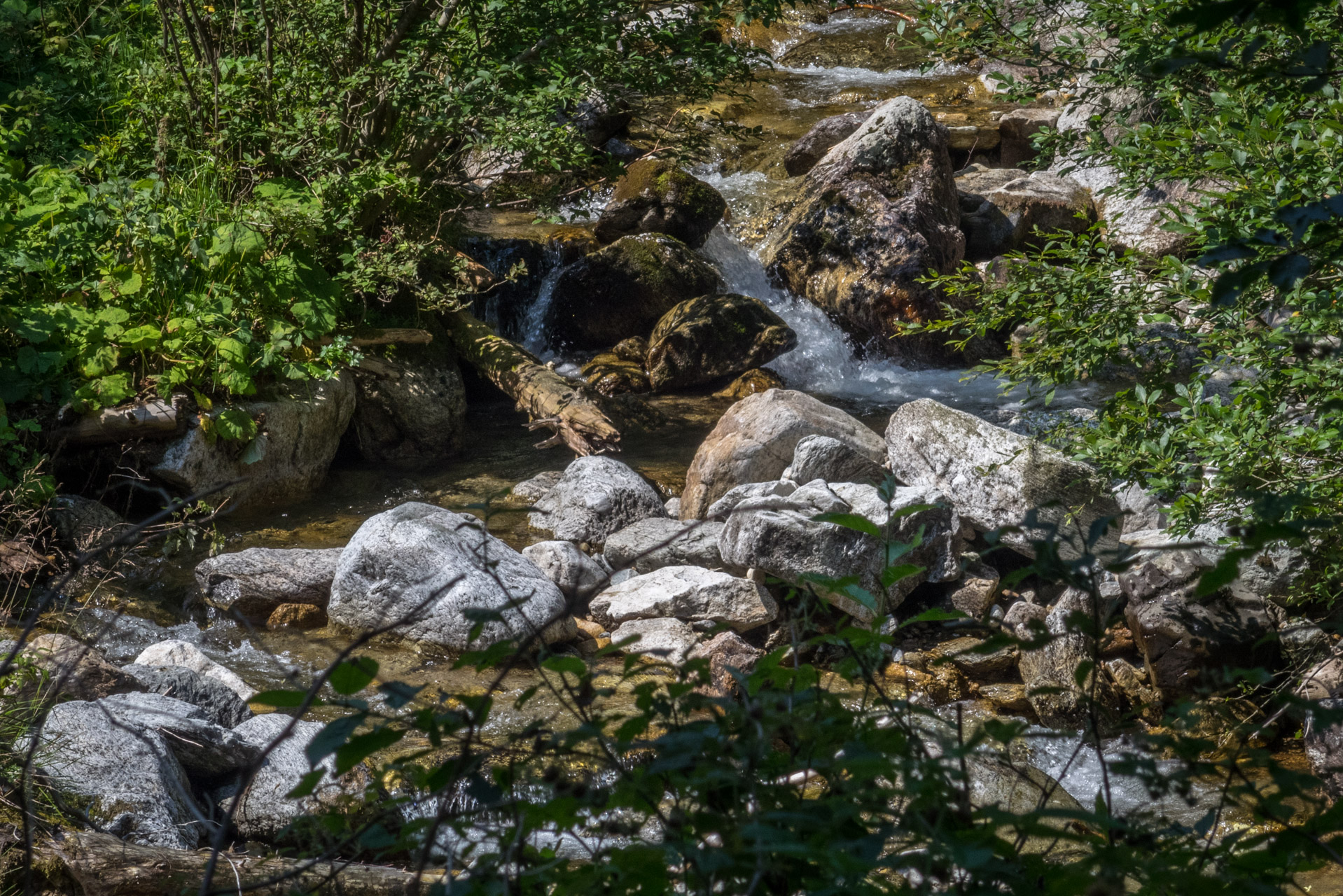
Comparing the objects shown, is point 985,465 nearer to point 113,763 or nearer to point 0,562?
point 113,763

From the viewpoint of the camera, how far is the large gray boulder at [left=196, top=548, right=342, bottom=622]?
5.68 m

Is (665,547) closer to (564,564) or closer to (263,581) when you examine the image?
(564,564)

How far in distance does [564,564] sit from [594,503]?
2.59 feet

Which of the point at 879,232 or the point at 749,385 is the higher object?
the point at 879,232

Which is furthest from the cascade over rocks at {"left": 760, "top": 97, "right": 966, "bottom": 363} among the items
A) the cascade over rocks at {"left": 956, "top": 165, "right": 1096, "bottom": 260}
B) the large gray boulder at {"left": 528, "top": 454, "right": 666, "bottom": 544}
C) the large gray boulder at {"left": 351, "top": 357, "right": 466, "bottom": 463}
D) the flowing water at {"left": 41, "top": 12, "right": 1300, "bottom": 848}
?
the large gray boulder at {"left": 351, "top": 357, "right": 466, "bottom": 463}

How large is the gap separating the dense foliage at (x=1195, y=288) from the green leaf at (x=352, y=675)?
2.60 m

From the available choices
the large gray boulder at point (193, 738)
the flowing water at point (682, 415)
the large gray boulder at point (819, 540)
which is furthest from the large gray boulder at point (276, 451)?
the large gray boulder at point (819, 540)

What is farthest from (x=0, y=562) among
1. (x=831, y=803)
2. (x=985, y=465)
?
(x=985, y=465)

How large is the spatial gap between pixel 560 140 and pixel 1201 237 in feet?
14.9

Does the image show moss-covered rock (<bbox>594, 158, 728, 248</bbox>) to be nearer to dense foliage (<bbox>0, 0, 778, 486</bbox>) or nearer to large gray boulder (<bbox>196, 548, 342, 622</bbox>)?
dense foliage (<bbox>0, 0, 778, 486</bbox>)

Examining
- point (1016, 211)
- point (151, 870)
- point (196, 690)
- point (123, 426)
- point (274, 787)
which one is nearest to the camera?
point (151, 870)

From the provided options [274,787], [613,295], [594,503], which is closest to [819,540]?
[594,503]

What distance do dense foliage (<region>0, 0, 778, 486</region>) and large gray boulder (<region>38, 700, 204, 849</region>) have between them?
99.5 inches

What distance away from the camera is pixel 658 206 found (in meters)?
11.5
